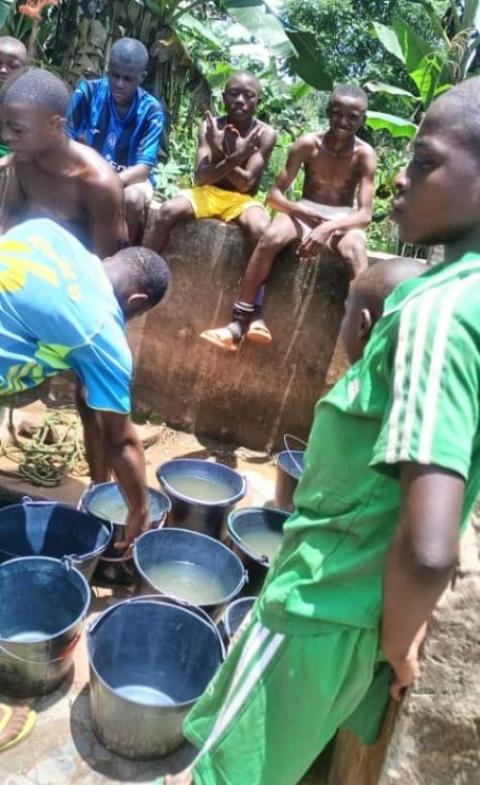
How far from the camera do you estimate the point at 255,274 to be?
412 cm

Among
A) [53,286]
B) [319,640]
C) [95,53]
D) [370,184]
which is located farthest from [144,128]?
[319,640]

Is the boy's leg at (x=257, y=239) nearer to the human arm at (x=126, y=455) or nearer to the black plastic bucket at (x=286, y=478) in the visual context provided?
the black plastic bucket at (x=286, y=478)

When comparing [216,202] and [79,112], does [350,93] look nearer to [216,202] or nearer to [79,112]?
[216,202]

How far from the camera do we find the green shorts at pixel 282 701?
3.96 feet

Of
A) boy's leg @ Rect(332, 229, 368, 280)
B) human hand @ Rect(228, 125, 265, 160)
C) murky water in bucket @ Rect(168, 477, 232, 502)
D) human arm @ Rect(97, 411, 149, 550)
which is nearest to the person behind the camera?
human arm @ Rect(97, 411, 149, 550)

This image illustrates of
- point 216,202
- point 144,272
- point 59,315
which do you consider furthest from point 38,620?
point 216,202

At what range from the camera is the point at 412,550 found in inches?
38.5

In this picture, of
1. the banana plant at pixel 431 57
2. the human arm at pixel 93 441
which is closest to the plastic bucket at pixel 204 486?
the human arm at pixel 93 441

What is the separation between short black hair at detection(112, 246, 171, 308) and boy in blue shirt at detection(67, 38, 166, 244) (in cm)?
204

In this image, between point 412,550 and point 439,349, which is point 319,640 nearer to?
point 412,550

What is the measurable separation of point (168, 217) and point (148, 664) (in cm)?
270

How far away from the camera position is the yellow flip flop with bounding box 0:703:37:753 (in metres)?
2.10

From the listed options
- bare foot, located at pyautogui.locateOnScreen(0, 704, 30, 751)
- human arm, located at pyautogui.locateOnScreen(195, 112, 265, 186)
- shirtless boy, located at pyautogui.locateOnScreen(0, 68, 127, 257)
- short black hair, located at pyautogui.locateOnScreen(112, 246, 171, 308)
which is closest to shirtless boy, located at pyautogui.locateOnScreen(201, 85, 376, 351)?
human arm, located at pyautogui.locateOnScreen(195, 112, 265, 186)

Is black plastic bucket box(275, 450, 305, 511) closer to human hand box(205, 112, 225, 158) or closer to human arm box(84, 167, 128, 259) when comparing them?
human arm box(84, 167, 128, 259)
